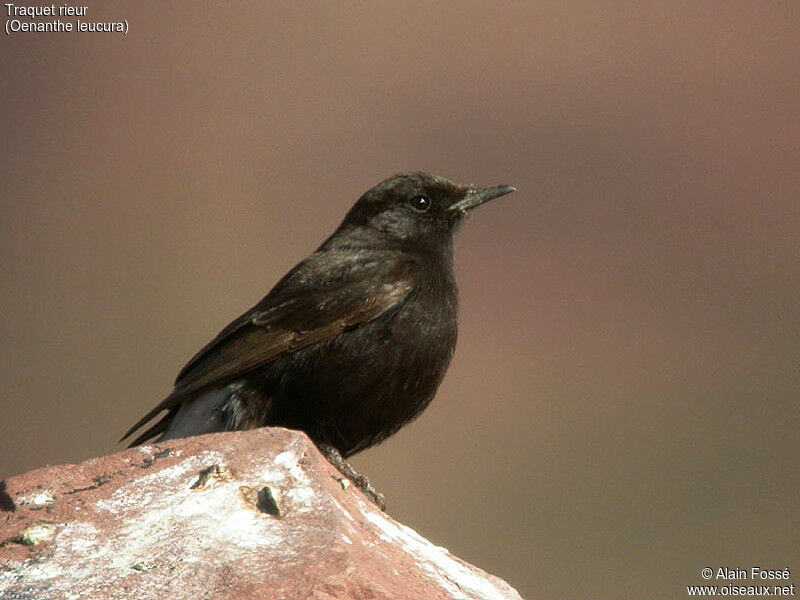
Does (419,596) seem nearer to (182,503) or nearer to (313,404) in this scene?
(182,503)

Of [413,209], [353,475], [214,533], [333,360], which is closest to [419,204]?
[413,209]

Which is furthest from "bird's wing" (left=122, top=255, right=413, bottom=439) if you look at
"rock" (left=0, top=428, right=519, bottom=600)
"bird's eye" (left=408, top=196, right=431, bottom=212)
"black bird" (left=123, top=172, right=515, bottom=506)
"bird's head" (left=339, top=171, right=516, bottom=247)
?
"rock" (left=0, top=428, right=519, bottom=600)

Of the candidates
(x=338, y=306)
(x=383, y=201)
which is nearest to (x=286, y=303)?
(x=338, y=306)

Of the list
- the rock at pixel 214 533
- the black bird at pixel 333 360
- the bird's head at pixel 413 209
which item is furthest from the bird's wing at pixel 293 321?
the rock at pixel 214 533

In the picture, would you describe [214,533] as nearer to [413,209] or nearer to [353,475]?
[353,475]

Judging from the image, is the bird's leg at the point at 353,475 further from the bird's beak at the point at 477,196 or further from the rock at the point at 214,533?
the bird's beak at the point at 477,196
